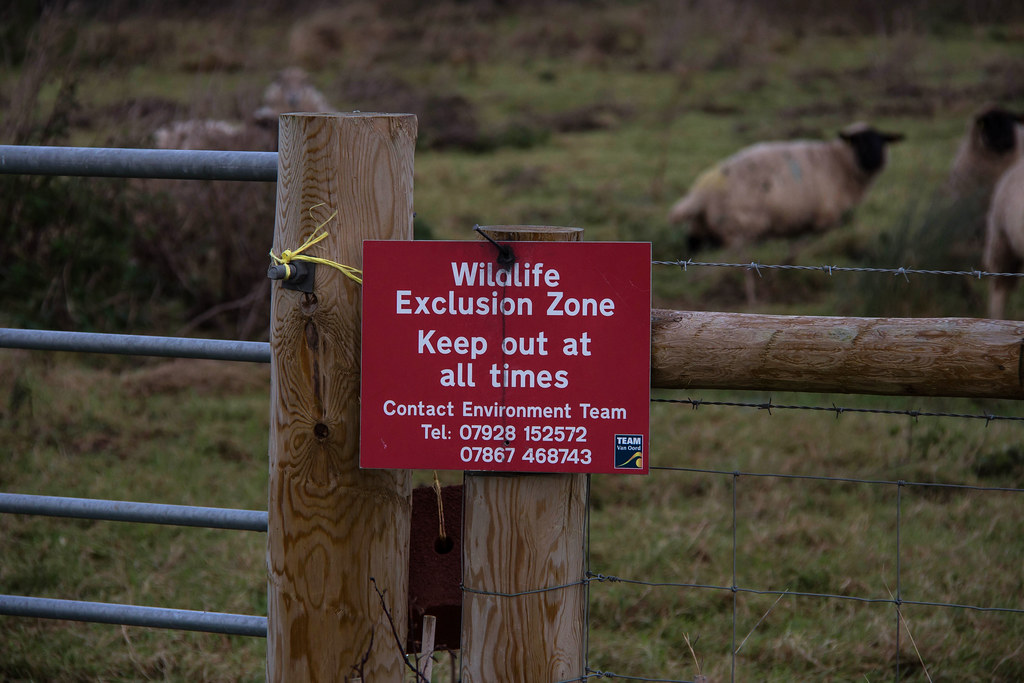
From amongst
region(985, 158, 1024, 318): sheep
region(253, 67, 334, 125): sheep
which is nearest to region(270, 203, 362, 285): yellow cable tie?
region(985, 158, 1024, 318): sheep

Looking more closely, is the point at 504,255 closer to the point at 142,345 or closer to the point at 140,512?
the point at 142,345

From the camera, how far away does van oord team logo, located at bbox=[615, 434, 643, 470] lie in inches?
71.8

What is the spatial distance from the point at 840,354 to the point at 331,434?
95 cm

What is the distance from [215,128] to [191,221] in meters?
0.70

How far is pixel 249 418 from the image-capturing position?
17.9ft

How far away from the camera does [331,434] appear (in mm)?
1916

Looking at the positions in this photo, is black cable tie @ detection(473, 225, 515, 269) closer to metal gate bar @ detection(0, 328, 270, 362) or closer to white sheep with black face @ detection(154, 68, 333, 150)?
metal gate bar @ detection(0, 328, 270, 362)

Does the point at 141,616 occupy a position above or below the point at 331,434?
below

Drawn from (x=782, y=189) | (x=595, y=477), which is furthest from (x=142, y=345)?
(x=782, y=189)

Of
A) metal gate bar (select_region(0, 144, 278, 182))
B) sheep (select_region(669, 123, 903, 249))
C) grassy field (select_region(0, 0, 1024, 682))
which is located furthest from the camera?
sheep (select_region(669, 123, 903, 249))

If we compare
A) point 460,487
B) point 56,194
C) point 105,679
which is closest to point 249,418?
point 56,194

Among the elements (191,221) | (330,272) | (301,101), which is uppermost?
(301,101)

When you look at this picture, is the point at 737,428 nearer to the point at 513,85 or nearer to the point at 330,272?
the point at 330,272

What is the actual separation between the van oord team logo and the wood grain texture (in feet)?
0.46
